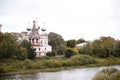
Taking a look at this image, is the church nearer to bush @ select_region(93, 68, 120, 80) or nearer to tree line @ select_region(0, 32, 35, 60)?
tree line @ select_region(0, 32, 35, 60)

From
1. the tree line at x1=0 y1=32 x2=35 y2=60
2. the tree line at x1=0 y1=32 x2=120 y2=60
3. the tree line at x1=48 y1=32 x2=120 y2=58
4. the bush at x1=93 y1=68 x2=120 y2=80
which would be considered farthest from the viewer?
the tree line at x1=48 y1=32 x2=120 y2=58

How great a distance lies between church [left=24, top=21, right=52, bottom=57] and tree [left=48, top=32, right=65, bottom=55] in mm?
5725

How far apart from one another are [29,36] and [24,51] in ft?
38.1

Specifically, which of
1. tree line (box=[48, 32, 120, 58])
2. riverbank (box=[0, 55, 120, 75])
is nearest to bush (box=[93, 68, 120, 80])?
riverbank (box=[0, 55, 120, 75])

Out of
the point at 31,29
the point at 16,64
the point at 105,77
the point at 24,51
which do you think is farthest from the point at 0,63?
the point at 105,77

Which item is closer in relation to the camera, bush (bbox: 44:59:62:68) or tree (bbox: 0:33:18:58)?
tree (bbox: 0:33:18:58)

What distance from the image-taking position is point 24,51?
49.6 meters

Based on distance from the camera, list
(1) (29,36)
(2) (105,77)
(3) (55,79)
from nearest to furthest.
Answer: (2) (105,77) < (3) (55,79) < (1) (29,36)

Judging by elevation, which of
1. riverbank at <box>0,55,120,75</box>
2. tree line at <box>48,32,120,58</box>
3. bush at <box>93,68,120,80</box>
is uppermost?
tree line at <box>48,32,120,58</box>

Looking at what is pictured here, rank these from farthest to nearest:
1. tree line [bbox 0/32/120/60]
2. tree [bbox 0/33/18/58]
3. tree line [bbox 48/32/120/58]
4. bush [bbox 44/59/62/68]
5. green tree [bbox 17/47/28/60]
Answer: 1. tree line [bbox 48/32/120/58]
2. green tree [bbox 17/47/28/60]
3. tree line [bbox 0/32/120/60]
4. bush [bbox 44/59/62/68]
5. tree [bbox 0/33/18/58]

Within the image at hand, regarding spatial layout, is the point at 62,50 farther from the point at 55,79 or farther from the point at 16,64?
the point at 55,79

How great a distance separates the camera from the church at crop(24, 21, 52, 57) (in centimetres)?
5962

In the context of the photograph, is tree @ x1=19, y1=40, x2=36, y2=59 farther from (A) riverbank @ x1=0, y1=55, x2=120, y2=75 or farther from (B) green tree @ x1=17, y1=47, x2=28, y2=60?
(A) riverbank @ x1=0, y1=55, x2=120, y2=75

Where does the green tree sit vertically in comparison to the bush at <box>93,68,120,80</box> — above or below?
above
